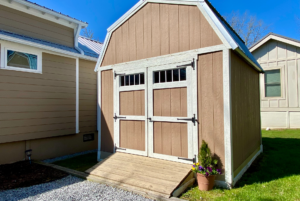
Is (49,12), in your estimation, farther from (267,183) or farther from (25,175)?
(267,183)

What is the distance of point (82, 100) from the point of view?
685cm

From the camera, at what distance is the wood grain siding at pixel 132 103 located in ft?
15.3

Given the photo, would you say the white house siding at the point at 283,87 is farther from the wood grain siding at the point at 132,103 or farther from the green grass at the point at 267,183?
the wood grain siding at the point at 132,103

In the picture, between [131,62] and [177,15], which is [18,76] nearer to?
[131,62]

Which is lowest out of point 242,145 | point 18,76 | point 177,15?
point 242,145

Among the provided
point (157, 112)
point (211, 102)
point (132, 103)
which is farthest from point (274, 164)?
point (132, 103)

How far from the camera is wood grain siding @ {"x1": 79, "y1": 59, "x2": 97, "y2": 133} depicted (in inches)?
268

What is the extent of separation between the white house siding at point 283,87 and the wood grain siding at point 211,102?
26.0ft

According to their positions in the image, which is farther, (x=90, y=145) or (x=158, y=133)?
(x=90, y=145)

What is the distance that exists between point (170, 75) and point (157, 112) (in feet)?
2.77

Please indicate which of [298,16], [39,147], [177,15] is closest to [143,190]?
[177,15]

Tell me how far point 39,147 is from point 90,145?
1726 millimetres

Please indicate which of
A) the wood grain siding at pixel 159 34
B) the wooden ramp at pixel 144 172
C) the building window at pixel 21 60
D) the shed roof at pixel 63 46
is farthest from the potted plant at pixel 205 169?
the shed roof at pixel 63 46

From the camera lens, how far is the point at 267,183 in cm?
365
